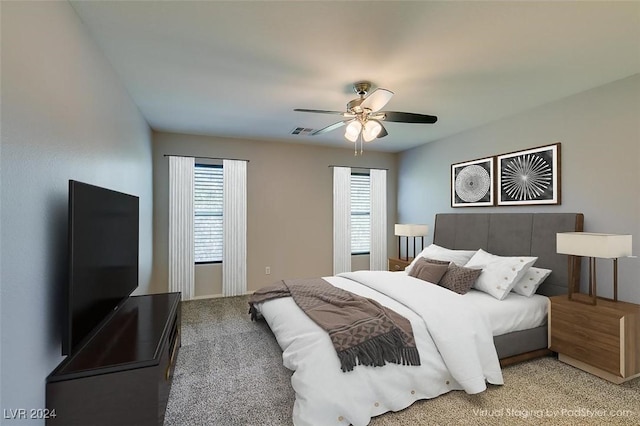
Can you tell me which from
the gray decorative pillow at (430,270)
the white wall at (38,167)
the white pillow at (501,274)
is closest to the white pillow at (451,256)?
the gray decorative pillow at (430,270)

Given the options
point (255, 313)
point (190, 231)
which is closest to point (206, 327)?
point (255, 313)

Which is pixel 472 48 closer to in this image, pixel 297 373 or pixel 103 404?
pixel 297 373

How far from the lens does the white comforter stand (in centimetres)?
179

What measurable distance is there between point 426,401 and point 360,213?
382 centimetres

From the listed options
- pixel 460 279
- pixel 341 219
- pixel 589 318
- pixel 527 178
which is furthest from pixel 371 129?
pixel 341 219

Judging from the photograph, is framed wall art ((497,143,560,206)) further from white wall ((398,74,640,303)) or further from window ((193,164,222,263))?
window ((193,164,222,263))

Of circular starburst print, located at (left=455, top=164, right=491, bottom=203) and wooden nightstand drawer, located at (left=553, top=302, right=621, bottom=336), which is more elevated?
circular starburst print, located at (left=455, top=164, right=491, bottom=203)

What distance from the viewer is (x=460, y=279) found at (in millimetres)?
3076

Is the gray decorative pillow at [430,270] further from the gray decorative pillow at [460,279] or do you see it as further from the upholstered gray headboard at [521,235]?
the upholstered gray headboard at [521,235]

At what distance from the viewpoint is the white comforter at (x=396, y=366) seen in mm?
1795

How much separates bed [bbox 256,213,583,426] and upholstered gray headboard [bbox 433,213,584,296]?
0.01 metres

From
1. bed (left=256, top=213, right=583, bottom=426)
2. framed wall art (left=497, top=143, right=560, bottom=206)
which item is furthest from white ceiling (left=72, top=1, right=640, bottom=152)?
bed (left=256, top=213, right=583, bottom=426)

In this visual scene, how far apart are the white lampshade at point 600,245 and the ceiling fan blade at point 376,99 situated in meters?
2.00

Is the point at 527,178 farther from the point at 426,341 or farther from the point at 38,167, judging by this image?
the point at 38,167
